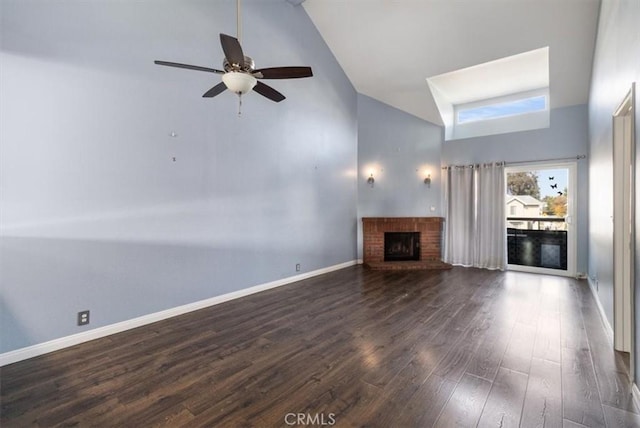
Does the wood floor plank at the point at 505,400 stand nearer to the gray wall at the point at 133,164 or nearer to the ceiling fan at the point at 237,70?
the ceiling fan at the point at 237,70

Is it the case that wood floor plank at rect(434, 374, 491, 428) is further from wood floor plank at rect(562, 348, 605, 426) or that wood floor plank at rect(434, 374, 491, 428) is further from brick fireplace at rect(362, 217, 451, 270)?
brick fireplace at rect(362, 217, 451, 270)

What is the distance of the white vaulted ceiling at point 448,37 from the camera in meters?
4.07

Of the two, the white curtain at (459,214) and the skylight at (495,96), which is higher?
the skylight at (495,96)

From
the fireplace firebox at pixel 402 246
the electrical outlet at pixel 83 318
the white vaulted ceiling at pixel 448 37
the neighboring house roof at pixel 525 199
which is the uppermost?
the white vaulted ceiling at pixel 448 37

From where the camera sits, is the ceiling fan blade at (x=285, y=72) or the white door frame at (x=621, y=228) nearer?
the white door frame at (x=621, y=228)

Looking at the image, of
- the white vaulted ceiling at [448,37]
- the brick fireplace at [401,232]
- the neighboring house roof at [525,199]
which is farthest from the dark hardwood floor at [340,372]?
the white vaulted ceiling at [448,37]

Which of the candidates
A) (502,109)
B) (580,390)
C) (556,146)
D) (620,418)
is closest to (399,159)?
(502,109)

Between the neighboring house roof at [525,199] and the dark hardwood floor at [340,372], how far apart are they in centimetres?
256

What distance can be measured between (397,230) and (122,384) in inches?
214

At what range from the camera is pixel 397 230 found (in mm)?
6438

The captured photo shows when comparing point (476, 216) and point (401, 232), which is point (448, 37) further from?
point (401, 232)

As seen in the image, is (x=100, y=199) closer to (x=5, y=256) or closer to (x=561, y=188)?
(x=5, y=256)

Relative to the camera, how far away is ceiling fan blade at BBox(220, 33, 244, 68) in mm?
2203

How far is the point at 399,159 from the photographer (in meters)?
6.69
